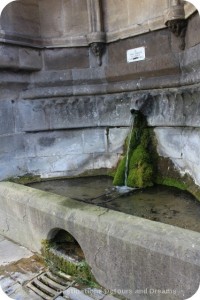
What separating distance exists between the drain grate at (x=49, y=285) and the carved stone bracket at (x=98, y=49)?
2.71m

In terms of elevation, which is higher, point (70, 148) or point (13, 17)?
point (13, 17)

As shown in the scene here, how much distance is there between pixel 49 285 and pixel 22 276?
28 centimetres

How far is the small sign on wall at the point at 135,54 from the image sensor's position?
3348 mm

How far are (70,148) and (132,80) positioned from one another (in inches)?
49.2

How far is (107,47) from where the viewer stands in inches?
146

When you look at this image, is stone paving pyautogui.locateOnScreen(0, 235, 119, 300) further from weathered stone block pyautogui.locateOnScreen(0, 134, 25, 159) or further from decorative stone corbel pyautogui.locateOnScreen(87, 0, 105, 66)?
decorative stone corbel pyautogui.locateOnScreen(87, 0, 105, 66)

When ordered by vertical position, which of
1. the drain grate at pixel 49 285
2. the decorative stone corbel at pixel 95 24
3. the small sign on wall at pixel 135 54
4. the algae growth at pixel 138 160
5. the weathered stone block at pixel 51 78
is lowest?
the drain grate at pixel 49 285

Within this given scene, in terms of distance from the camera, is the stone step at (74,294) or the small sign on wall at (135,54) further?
the small sign on wall at (135,54)

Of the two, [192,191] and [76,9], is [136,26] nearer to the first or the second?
[76,9]

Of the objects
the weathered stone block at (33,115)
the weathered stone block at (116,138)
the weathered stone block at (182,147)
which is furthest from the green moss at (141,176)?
the weathered stone block at (33,115)

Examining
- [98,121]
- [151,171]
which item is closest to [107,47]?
[98,121]

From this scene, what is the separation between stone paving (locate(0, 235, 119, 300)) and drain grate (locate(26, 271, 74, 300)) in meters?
0.03

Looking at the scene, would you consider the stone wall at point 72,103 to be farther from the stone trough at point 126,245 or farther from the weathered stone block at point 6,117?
the stone trough at point 126,245

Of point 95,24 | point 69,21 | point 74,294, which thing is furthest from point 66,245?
point 69,21
